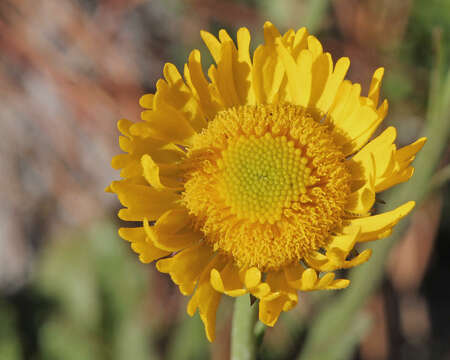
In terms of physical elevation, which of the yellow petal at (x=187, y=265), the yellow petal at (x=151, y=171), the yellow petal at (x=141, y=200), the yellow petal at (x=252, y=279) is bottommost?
the yellow petal at (x=252, y=279)

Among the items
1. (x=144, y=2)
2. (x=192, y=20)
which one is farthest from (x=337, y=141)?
(x=144, y=2)

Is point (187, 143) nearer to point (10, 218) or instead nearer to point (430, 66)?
point (430, 66)

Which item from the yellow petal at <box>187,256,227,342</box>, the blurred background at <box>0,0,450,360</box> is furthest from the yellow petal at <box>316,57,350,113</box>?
the blurred background at <box>0,0,450,360</box>

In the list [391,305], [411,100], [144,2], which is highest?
[144,2]

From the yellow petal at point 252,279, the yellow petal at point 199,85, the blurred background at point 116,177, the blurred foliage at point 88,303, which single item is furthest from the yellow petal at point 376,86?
the blurred foliage at point 88,303

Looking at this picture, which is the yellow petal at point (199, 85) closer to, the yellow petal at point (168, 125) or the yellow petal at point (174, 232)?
the yellow petal at point (168, 125)

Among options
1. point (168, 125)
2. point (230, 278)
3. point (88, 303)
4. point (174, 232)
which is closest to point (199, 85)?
point (168, 125)

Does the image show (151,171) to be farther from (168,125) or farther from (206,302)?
(206,302)
